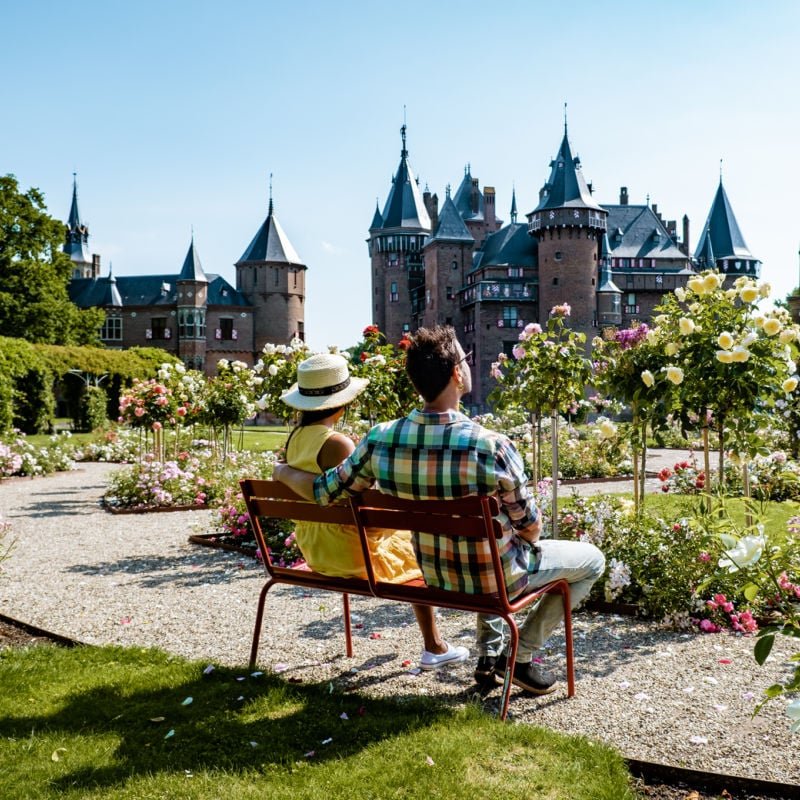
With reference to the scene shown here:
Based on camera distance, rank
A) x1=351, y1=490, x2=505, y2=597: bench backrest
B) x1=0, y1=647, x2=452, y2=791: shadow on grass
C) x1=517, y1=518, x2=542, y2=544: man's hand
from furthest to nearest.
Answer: x1=517, y1=518, x2=542, y2=544: man's hand, x1=351, y1=490, x2=505, y2=597: bench backrest, x1=0, y1=647, x2=452, y2=791: shadow on grass

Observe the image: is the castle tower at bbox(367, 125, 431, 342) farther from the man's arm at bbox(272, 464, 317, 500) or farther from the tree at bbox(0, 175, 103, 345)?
the man's arm at bbox(272, 464, 317, 500)

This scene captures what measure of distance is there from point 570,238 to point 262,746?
4834 cm

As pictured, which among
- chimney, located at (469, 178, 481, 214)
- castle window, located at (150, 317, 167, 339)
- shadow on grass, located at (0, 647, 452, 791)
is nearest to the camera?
shadow on grass, located at (0, 647, 452, 791)

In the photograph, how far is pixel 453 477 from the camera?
3.23m

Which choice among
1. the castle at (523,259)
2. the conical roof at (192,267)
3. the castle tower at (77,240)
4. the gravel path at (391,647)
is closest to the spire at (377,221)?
the castle at (523,259)

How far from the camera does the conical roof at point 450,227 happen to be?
5516 cm

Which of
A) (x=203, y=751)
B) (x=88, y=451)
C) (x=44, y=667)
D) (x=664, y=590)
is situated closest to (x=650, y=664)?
(x=664, y=590)

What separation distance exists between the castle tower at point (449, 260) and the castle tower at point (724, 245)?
1503cm

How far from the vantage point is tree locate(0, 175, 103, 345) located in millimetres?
33000

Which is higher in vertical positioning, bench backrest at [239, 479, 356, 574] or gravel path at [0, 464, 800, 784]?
bench backrest at [239, 479, 356, 574]

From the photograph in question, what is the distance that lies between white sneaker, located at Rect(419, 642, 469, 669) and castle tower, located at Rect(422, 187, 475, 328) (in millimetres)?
51176

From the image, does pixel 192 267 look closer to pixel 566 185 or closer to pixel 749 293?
pixel 566 185

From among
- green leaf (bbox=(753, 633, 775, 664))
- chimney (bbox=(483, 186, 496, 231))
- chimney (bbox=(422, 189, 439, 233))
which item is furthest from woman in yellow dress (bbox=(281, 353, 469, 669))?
chimney (bbox=(422, 189, 439, 233))

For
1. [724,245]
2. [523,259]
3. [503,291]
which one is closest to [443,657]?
[503,291]
